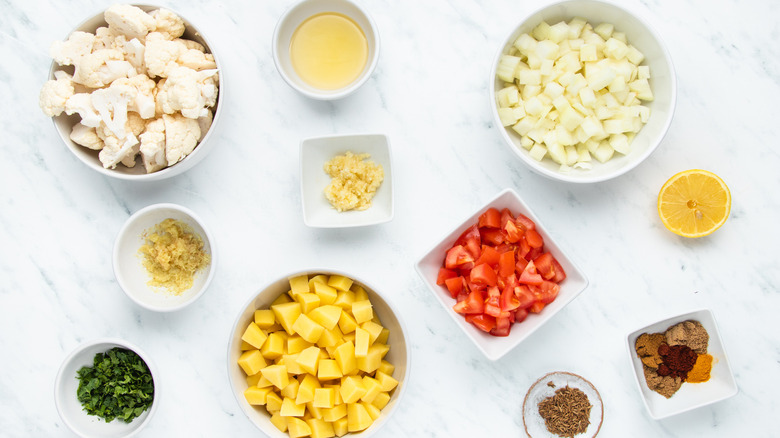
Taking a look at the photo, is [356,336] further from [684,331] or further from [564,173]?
[684,331]

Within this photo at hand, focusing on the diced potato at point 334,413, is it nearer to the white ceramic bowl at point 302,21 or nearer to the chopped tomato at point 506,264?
the chopped tomato at point 506,264

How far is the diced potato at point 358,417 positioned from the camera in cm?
196

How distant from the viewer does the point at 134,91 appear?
188cm

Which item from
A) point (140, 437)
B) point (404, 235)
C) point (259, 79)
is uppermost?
point (259, 79)

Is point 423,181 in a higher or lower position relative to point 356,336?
higher

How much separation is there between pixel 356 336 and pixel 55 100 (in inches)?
49.9

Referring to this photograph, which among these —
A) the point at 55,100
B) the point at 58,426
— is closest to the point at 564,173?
the point at 55,100

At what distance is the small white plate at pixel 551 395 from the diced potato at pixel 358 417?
0.63 metres

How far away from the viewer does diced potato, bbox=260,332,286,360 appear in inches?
78.6

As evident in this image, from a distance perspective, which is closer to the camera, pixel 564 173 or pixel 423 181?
pixel 564 173

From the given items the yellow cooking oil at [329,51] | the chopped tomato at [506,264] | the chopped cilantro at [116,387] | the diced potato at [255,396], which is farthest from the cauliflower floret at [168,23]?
the chopped tomato at [506,264]

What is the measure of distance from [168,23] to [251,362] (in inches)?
47.3

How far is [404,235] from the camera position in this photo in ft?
7.25

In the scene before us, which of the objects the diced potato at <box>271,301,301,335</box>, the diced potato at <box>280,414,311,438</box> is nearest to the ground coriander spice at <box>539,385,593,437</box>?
the diced potato at <box>280,414,311,438</box>
